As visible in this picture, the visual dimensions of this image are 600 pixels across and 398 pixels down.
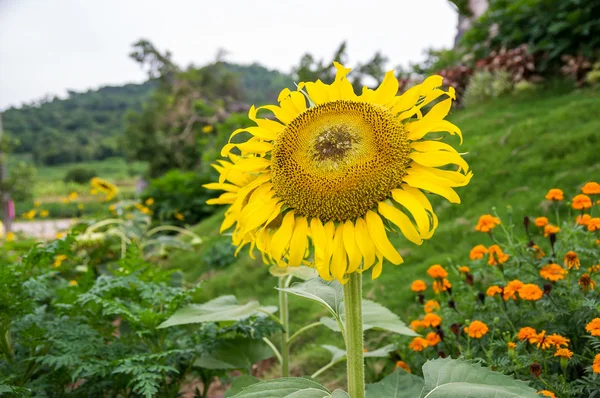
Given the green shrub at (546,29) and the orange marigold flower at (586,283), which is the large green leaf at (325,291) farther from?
the green shrub at (546,29)

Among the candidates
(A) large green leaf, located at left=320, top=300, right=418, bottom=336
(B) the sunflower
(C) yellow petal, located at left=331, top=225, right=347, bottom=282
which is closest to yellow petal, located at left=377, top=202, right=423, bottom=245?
(B) the sunflower

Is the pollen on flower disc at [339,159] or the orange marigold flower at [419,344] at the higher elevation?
the pollen on flower disc at [339,159]

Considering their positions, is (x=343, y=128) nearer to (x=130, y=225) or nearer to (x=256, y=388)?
(x=256, y=388)

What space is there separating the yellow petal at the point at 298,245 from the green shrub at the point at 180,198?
612cm

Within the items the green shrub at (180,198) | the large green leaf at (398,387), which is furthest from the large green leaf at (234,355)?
the green shrub at (180,198)

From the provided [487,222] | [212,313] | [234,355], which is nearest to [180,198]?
[234,355]

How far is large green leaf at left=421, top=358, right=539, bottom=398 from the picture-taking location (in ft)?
3.75

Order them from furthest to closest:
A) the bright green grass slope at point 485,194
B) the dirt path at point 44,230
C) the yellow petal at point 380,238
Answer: the dirt path at point 44,230
the bright green grass slope at point 485,194
the yellow petal at point 380,238

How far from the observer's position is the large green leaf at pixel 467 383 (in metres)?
1.14

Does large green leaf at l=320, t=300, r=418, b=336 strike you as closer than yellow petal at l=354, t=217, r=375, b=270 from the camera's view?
No

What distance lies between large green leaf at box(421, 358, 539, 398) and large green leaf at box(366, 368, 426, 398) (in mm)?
323

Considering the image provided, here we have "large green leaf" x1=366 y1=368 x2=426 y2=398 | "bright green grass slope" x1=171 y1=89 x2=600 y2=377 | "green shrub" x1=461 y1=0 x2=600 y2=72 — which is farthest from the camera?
"green shrub" x1=461 y1=0 x2=600 y2=72

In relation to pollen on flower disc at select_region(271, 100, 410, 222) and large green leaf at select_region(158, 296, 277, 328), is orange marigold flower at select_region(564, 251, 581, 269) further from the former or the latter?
large green leaf at select_region(158, 296, 277, 328)

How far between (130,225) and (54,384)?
3218 millimetres
